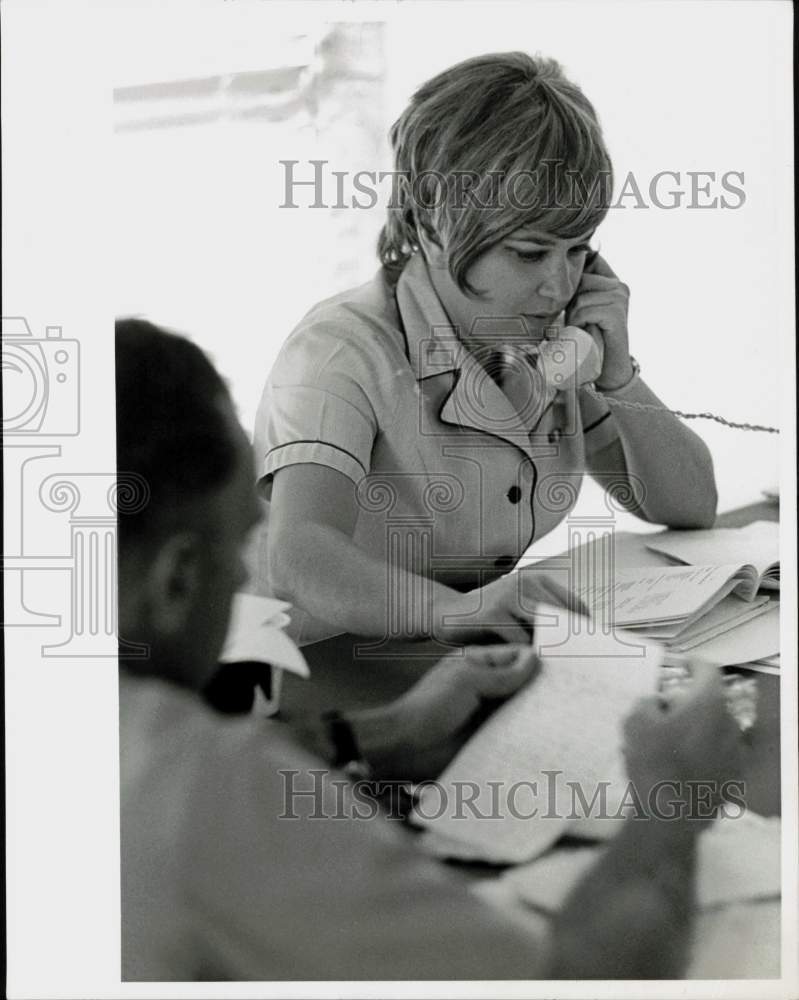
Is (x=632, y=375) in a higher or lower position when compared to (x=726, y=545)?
higher

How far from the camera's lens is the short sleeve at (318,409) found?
1504mm

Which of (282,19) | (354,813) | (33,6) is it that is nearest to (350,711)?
(354,813)

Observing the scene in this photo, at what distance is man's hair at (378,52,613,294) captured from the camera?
1.51m

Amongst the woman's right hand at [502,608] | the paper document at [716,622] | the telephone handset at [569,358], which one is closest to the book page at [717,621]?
the paper document at [716,622]

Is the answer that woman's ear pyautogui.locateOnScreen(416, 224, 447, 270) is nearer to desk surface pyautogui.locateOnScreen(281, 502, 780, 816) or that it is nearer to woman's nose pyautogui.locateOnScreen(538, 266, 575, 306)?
woman's nose pyautogui.locateOnScreen(538, 266, 575, 306)

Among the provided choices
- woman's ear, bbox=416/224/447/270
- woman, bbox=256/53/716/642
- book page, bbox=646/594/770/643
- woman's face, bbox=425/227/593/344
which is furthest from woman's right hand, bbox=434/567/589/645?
woman's ear, bbox=416/224/447/270

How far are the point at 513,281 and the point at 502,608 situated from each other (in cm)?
47

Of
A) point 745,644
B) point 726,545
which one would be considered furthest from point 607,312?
point 745,644

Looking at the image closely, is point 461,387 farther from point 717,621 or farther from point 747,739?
point 747,739

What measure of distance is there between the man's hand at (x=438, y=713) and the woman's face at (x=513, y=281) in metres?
0.46

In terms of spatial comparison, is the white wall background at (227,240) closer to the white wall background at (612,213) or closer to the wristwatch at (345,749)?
the white wall background at (612,213)

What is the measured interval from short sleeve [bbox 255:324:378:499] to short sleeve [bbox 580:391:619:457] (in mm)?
304

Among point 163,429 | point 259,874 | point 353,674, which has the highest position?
point 163,429

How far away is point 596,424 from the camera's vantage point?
5.05ft
